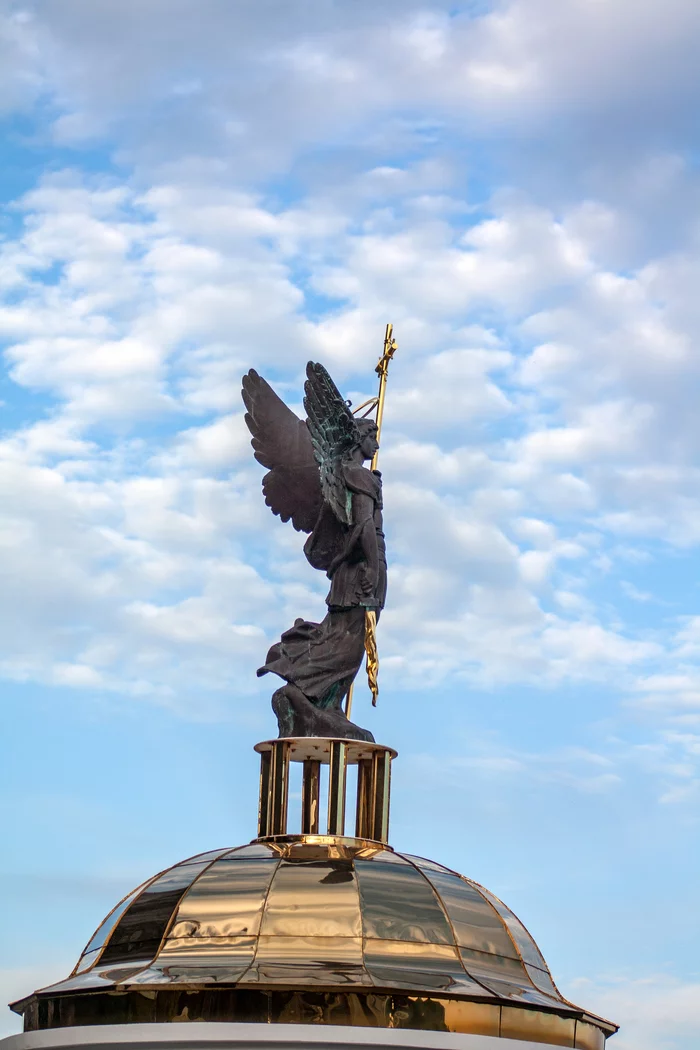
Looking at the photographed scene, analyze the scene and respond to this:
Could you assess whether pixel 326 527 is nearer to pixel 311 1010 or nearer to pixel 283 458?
pixel 283 458

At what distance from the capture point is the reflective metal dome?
2280 centimetres

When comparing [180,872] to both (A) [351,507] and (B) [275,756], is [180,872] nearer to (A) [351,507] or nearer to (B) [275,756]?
(B) [275,756]

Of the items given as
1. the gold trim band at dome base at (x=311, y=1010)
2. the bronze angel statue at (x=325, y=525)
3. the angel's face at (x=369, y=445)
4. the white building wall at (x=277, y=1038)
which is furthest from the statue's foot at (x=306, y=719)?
the white building wall at (x=277, y=1038)

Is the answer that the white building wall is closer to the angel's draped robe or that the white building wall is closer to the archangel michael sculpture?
the archangel michael sculpture

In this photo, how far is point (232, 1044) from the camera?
22250mm

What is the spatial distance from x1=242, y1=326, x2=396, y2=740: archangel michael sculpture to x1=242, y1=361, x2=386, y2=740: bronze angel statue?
1 cm

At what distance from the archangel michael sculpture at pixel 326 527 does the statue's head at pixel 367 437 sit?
2 centimetres

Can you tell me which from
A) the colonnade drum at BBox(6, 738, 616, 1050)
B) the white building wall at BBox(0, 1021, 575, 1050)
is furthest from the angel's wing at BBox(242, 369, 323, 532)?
the white building wall at BBox(0, 1021, 575, 1050)

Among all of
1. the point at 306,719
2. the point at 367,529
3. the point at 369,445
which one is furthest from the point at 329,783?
the point at 369,445

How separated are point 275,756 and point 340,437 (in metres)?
4.95

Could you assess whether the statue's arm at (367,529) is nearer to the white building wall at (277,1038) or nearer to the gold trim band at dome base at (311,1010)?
the gold trim band at dome base at (311,1010)

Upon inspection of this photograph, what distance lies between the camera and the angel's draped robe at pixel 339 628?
2786cm

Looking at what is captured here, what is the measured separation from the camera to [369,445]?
28891mm

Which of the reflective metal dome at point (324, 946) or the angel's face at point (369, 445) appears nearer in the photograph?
the reflective metal dome at point (324, 946)
